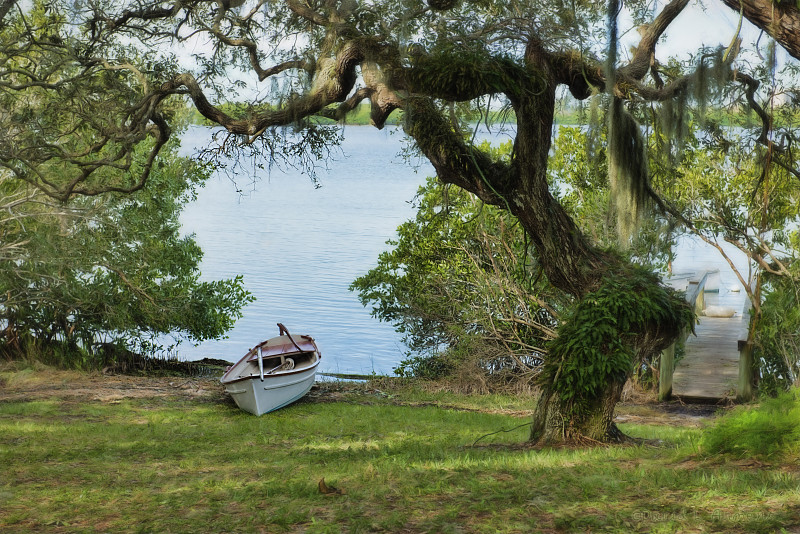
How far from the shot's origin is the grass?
4492 mm

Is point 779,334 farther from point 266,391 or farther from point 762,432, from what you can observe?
point 266,391

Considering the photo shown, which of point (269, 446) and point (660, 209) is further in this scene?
point (269, 446)

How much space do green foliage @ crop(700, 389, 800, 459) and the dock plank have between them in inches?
332

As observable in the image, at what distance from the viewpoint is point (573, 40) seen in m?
7.24

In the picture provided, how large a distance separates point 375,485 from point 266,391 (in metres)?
8.01

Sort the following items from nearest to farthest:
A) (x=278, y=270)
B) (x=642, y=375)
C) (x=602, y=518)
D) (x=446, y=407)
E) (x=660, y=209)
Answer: (x=602, y=518) < (x=660, y=209) < (x=446, y=407) < (x=642, y=375) < (x=278, y=270)

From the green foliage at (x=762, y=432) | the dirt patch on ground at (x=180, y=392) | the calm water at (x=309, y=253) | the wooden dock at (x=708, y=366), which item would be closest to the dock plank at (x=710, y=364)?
the wooden dock at (x=708, y=366)

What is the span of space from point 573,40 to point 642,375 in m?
10.5

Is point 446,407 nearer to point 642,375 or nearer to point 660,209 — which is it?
point 642,375

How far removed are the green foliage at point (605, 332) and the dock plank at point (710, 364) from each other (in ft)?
23.2

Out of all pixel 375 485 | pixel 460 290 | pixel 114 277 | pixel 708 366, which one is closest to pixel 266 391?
pixel 460 290

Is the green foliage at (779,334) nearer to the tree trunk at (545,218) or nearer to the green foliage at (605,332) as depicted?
the green foliage at (605,332)

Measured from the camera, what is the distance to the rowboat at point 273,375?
13.2 meters

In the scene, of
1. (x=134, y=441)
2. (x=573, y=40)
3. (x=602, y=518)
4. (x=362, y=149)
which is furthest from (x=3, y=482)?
(x=362, y=149)
